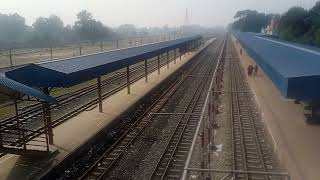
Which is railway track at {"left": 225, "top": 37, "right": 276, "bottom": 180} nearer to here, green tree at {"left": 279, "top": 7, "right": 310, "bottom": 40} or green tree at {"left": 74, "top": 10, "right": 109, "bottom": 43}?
green tree at {"left": 279, "top": 7, "right": 310, "bottom": 40}

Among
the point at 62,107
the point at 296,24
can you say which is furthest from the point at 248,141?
the point at 296,24

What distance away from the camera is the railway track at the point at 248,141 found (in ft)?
45.4

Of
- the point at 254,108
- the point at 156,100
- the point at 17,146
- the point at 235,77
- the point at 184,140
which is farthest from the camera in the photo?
the point at 235,77

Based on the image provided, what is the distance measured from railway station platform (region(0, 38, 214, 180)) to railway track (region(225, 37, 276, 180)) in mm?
6078

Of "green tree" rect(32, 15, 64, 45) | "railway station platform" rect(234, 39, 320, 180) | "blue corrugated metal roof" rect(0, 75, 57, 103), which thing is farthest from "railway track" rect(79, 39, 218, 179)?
"green tree" rect(32, 15, 64, 45)

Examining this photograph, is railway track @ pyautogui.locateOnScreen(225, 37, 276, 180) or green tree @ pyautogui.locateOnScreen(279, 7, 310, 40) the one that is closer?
railway track @ pyautogui.locateOnScreen(225, 37, 276, 180)

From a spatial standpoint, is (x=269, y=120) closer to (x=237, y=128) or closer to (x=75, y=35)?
(x=237, y=128)

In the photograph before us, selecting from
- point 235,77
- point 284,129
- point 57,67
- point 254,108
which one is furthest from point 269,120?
point 235,77

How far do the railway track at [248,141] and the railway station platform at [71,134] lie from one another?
19.9ft

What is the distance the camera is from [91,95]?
1080 inches

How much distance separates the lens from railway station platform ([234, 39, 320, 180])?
43.7 feet

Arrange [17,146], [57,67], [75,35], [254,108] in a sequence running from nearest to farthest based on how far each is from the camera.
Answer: [17,146]
[57,67]
[254,108]
[75,35]

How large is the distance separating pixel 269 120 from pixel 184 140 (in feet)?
16.5

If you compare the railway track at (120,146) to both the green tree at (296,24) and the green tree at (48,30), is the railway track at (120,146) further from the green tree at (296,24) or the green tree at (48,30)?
the green tree at (48,30)
